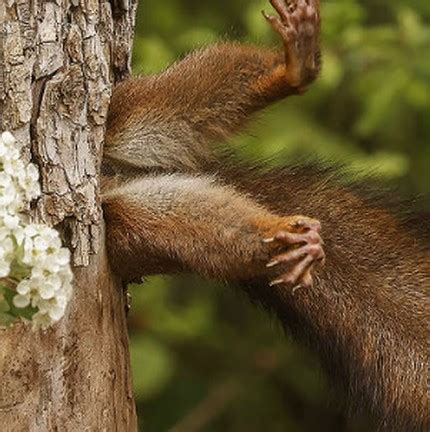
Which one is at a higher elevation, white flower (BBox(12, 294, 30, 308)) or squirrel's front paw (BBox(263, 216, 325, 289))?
squirrel's front paw (BBox(263, 216, 325, 289))

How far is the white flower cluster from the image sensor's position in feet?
9.47

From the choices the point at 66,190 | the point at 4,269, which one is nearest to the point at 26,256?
the point at 4,269

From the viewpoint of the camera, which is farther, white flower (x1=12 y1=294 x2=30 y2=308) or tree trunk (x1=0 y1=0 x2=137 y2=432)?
tree trunk (x1=0 y1=0 x2=137 y2=432)

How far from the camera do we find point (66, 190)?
135 inches

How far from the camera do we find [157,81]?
3953 mm

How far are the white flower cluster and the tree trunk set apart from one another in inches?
15.1

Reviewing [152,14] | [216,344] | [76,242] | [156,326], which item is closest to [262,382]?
[216,344]

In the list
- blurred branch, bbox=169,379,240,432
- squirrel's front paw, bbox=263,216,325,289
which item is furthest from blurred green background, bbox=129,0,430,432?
squirrel's front paw, bbox=263,216,325,289

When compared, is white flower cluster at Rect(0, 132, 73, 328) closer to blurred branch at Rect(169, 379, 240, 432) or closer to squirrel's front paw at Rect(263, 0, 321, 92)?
squirrel's front paw at Rect(263, 0, 321, 92)

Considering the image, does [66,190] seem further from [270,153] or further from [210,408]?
[210,408]

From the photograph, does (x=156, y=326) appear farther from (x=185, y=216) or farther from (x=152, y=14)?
(x=185, y=216)

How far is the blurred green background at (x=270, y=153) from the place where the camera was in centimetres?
559

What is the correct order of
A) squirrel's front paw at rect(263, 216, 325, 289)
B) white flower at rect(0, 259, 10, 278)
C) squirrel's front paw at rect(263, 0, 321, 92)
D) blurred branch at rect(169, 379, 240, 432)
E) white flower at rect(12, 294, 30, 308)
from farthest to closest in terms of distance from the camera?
blurred branch at rect(169, 379, 240, 432), squirrel's front paw at rect(263, 0, 321, 92), squirrel's front paw at rect(263, 216, 325, 289), white flower at rect(12, 294, 30, 308), white flower at rect(0, 259, 10, 278)

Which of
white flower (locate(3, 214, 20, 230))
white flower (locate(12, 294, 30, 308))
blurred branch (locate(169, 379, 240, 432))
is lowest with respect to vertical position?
blurred branch (locate(169, 379, 240, 432))
